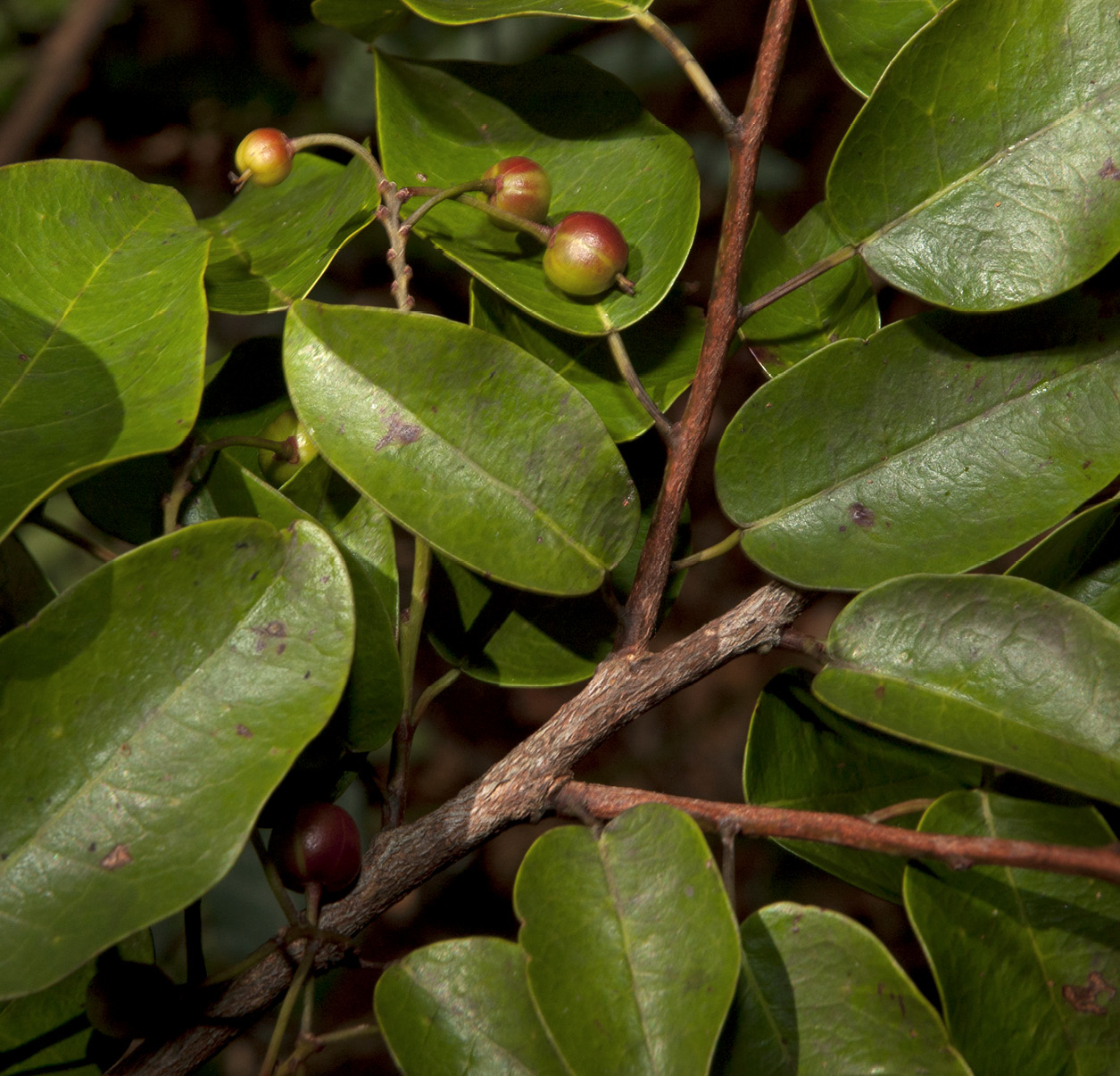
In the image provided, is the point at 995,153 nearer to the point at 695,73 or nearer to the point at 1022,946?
the point at 695,73

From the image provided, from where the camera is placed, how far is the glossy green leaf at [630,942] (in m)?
0.62

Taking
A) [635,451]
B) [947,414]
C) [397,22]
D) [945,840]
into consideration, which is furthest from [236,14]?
[945,840]

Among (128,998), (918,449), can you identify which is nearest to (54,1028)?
(128,998)

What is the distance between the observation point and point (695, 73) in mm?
796

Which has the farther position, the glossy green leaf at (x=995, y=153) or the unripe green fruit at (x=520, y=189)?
the unripe green fruit at (x=520, y=189)

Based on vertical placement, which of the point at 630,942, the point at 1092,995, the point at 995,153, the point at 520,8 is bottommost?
the point at 1092,995

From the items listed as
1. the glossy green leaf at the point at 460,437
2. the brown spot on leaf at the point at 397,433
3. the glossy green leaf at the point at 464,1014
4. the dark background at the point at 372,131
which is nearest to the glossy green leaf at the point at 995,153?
the glossy green leaf at the point at 460,437

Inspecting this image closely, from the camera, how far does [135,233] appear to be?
0.84m

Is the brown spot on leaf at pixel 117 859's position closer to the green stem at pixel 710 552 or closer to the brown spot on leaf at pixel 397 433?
the brown spot on leaf at pixel 397 433

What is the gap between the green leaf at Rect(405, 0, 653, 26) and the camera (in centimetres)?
78

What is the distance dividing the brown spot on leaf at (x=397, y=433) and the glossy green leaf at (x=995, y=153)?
1.34ft

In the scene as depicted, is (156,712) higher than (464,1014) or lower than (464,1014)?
higher

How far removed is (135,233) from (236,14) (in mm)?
2277

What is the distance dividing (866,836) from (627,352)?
47 centimetres
